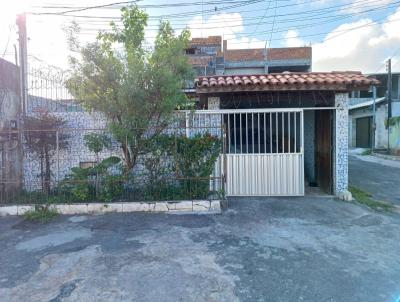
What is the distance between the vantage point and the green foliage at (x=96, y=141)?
638 cm

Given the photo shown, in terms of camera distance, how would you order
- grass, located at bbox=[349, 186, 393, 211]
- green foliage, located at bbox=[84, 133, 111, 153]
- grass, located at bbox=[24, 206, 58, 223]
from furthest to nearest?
1. grass, located at bbox=[349, 186, 393, 211]
2. green foliage, located at bbox=[84, 133, 111, 153]
3. grass, located at bbox=[24, 206, 58, 223]

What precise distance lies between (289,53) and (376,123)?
27.8 feet

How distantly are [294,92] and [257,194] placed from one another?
2.58m

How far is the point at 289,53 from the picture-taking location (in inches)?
949

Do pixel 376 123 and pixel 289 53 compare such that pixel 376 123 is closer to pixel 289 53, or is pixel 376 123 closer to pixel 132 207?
pixel 289 53

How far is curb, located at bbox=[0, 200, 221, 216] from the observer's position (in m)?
5.97

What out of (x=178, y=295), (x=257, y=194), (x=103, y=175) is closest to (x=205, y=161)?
(x=257, y=194)

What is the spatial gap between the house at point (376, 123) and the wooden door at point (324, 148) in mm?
11398

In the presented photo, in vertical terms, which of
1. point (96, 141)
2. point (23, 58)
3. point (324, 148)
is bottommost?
point (324, 148)

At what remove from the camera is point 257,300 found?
115 inches

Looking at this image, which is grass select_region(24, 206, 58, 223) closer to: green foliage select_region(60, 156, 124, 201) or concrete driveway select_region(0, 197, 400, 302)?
concrete driveway select_region(0, 197, 400, 302)

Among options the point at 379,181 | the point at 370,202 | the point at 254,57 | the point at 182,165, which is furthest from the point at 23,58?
the point at 254,57

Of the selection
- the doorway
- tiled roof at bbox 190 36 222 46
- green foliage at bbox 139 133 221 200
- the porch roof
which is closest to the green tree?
green foliage at bbox 139 133 221 200

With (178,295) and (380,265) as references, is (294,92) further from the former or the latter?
(178,295)
